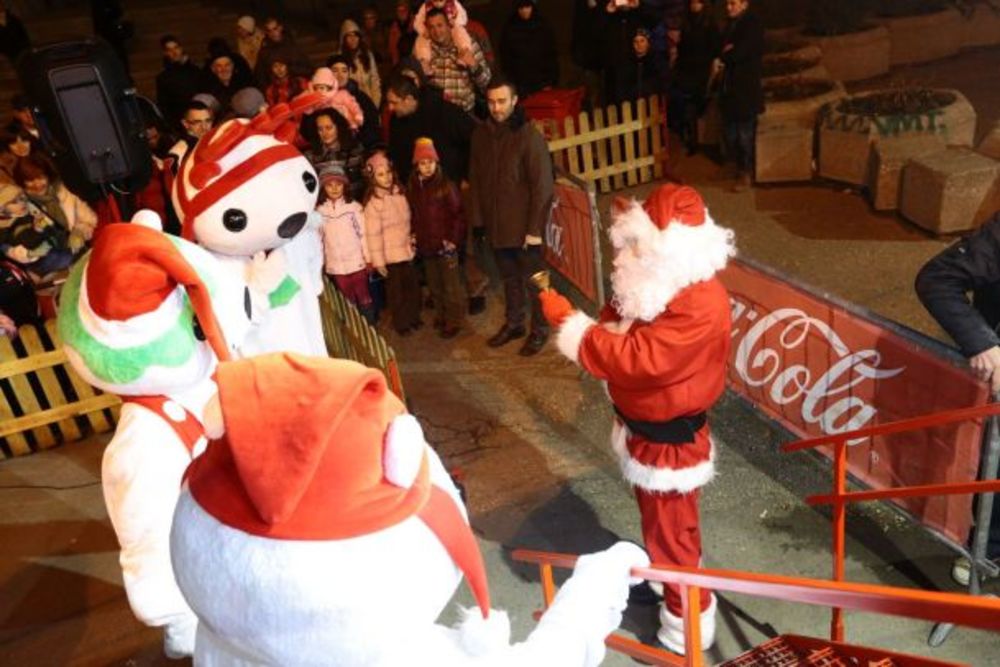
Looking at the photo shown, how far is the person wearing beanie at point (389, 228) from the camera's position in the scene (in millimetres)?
6961

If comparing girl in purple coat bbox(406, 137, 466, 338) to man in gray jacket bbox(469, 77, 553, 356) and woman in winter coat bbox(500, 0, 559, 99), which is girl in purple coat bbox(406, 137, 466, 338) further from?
woman in winter coat bbox(500, 0, 559, 99)

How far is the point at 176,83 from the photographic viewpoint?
391 inches

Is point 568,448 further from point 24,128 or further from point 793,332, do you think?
point 24,128

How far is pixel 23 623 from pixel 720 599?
3794mm

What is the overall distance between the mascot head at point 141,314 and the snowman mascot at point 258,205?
633mm

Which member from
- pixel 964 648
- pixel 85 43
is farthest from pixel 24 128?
pixel 964 648

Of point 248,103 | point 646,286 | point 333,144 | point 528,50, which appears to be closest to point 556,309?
point 646,286

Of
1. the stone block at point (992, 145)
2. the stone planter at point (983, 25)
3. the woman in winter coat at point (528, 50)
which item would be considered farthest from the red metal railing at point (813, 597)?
the stone planter at point (983, 25)

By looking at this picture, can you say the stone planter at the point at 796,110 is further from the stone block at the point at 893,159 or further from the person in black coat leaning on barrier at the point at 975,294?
the person in black coat leaning on barrier at the point at 975,294

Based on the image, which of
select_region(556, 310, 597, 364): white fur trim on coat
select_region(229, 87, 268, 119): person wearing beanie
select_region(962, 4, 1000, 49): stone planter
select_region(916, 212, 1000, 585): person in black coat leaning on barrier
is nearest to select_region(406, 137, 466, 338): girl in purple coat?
select_region(229, 87, 268, 119): person wearing beanie

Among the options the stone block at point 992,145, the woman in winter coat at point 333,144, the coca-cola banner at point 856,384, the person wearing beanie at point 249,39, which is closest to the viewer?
the coca-cola banner at point 856,384

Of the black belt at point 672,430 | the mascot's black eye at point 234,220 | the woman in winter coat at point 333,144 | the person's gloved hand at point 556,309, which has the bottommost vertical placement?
the black belt at point 672,430

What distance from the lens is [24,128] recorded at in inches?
322

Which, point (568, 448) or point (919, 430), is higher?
point (919, 430)
